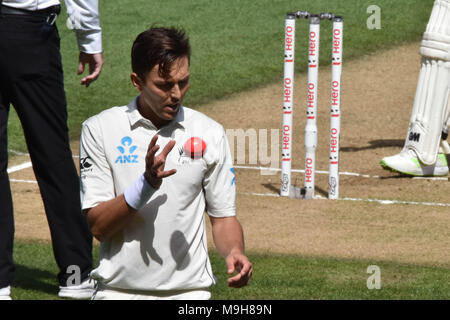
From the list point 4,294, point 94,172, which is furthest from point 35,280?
point 94,172

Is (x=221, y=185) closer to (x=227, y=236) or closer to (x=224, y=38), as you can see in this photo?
(x=227, y=236)

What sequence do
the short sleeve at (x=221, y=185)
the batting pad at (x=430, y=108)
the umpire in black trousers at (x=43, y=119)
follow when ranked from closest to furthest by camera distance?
the short sleeve at (x=221, y=185) → the umpire in black trousers at (x=43, y=119) → the batting pad at (x=430, y=108)

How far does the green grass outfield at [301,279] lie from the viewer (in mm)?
6867

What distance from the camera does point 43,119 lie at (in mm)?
6238

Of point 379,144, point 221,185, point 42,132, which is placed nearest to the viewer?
point 221,185

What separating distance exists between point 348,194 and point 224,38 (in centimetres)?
811

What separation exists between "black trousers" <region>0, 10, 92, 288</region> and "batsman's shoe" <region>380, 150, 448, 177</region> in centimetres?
553

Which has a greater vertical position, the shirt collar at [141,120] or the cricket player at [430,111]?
the shirt collar at [141,120]

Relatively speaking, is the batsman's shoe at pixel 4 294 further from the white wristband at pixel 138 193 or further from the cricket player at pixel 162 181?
the white wristband at pixel 138 193

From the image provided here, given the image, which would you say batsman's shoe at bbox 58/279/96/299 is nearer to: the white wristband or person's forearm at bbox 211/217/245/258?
person's forearm at bbox 211/217/245/258

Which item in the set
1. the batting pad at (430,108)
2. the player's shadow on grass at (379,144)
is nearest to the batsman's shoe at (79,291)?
the batting pad at (430,108)

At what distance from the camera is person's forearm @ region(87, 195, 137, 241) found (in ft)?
13.1

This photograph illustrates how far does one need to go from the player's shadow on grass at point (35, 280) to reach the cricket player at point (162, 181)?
271 cm
